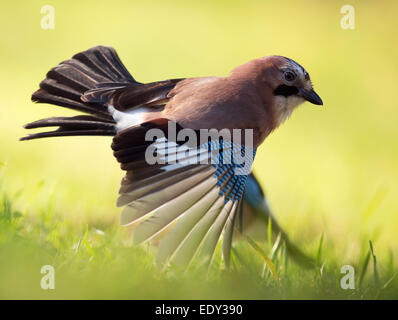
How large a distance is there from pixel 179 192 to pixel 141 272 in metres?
0.43

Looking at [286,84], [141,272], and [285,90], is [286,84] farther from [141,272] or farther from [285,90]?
[141,272]

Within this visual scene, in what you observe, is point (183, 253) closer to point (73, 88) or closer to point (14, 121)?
point (73, 88)

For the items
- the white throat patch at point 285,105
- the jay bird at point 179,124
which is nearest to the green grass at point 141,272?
the jay bird at point 179,124

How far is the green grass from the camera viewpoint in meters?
2.40

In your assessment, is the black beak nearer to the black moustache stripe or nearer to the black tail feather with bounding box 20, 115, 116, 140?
the black moustache stripe

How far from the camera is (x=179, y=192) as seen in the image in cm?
232

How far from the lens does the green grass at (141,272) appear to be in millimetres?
2398

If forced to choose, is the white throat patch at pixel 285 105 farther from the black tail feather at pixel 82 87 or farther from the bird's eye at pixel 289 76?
the black tail feather at pixel 82 87

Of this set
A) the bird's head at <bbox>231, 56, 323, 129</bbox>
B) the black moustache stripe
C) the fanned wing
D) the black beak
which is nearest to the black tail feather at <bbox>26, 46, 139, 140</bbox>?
the fanned wing

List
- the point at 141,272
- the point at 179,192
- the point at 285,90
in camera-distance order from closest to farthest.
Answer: the point at 179,192, the point at 141,272, the point at 285,90

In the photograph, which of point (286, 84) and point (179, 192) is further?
point (286, 84)

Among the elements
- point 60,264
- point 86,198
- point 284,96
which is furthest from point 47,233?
point 284,96

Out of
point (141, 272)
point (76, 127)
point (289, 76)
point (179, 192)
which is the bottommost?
point (141, 272)

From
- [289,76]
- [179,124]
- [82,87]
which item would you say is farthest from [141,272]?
[289,76]
